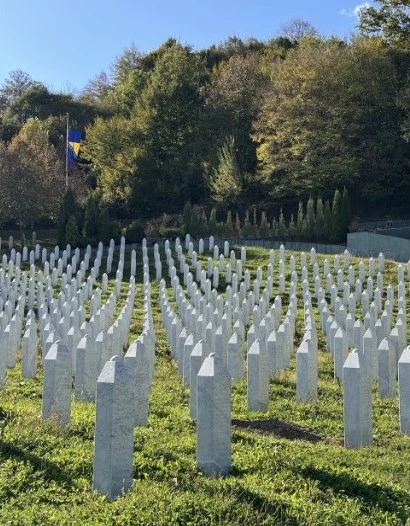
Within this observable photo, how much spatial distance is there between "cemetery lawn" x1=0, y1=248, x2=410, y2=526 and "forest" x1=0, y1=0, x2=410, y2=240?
28.6 meters

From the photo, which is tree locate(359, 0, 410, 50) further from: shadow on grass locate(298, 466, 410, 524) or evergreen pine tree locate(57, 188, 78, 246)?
shadow on grass locate(298, 466, 410, 524)

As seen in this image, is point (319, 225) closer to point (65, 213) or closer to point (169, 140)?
point (65, 213)

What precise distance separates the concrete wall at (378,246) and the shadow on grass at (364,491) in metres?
23.5

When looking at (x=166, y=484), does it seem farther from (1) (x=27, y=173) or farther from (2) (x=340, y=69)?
(2) (x=340, y=69)

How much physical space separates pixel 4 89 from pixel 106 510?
64.0 m

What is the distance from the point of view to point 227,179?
44312 millimetres

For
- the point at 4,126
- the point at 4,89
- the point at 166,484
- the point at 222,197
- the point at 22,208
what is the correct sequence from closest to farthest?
the point at 166,484, the point at 22,208, the point at 222,197, the point at 4,126, the point at 4,89

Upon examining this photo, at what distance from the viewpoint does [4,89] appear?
62594 mm

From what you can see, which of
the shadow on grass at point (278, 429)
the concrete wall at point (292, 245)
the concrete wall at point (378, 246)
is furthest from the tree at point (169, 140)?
the shadow on grass at point (278, 429)

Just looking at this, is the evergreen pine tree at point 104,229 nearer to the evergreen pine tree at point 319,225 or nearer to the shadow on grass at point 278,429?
the evergreen pine tree at point 319,225

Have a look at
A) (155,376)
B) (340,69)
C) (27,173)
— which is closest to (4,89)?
(27,173)

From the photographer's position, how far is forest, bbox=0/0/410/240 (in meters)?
41.1

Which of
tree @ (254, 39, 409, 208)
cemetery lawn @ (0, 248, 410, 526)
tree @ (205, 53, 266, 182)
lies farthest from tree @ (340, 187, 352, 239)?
cemetery lawn @ (0, 248, 410, 526)

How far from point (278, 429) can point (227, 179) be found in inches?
1502
